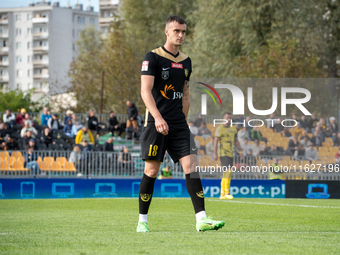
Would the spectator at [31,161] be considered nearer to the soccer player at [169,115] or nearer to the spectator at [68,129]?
the spectator at [68,129]

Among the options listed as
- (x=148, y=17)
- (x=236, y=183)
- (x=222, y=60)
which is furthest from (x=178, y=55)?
(x=148, y=17)

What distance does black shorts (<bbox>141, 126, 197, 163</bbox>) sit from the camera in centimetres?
578

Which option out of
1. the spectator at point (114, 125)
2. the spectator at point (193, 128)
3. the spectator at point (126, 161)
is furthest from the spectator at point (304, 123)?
the spectator at point (114, 125)

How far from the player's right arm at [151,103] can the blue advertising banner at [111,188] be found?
11.1 meters

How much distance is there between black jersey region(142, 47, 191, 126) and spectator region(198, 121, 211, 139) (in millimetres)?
13596

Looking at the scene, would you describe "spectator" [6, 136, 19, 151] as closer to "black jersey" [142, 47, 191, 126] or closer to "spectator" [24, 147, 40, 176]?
"spectator" [24, 147, 40, 176]

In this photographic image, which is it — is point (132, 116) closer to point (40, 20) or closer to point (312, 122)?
point (312, 122)

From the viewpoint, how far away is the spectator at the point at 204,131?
1952cm

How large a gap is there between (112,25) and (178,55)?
4433cm

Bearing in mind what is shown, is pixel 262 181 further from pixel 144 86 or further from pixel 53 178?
pixel 144 86

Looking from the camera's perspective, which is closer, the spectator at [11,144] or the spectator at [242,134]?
the spectator at [242,134]

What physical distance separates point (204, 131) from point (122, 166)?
3.20m

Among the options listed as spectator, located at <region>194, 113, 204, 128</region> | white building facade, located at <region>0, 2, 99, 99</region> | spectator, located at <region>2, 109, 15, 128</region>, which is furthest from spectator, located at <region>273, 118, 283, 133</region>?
white building facade, located at <region>0, 2, 99, 99</region>

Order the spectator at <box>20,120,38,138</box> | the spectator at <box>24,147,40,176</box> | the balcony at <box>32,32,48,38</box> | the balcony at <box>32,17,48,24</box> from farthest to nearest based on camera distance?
the balcony at <box>32,32,48,38</box>, the balcony at <box>32,17,48,24</box>, the spectator at <box>20,120,38,138</box>, the spectator at <box>24,147,40,176</box>
